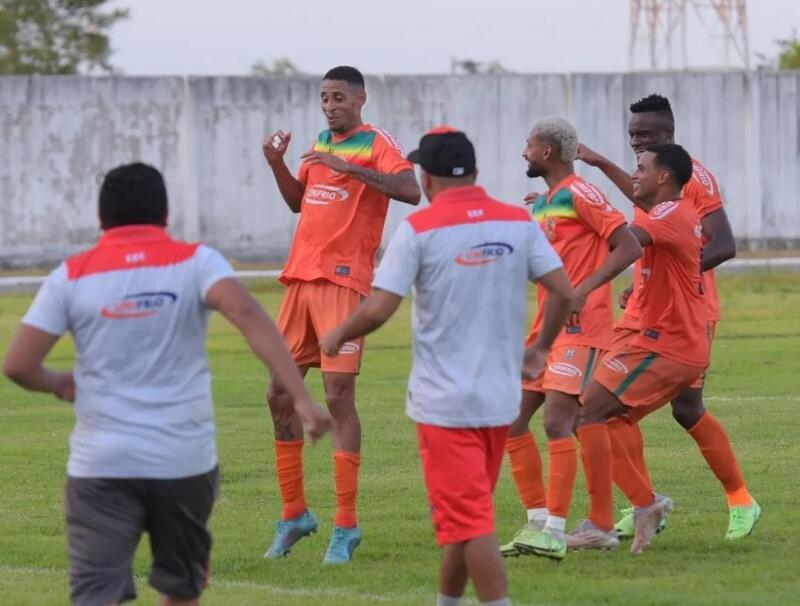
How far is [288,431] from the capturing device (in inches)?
377

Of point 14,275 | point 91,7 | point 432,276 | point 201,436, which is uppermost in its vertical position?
point 91,7

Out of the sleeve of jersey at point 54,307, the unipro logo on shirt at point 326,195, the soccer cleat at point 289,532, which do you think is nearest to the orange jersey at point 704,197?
the unipro logo on shirt at point 326,195

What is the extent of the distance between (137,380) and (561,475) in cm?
359

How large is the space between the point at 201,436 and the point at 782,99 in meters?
36.8

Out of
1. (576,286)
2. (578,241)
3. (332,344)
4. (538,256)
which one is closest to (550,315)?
(538,256)

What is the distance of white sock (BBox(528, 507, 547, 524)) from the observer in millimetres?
9344

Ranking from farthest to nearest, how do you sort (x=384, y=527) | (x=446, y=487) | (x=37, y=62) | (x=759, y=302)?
(x=37, y=62), (x=759, y=302), (x=384, y=527), (x=446, y=487)

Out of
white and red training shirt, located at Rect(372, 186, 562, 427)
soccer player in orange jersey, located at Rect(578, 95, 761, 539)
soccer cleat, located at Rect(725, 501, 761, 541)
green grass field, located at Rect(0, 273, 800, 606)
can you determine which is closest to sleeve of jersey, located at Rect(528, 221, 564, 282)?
white and red training shirt, located at Rect(372, 186, 562, 427)

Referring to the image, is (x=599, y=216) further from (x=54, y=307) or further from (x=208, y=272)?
(x=54, y=307)

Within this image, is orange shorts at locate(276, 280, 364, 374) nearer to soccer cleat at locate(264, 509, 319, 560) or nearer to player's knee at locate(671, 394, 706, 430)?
soccer cleat at locate(264, 509, 319, 560)

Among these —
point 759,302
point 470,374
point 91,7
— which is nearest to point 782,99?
point 759,302

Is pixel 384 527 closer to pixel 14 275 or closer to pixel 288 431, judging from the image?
pixel 288 431

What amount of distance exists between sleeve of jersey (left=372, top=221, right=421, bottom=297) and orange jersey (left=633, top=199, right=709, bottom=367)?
2.55 metres

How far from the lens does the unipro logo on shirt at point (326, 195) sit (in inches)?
377
